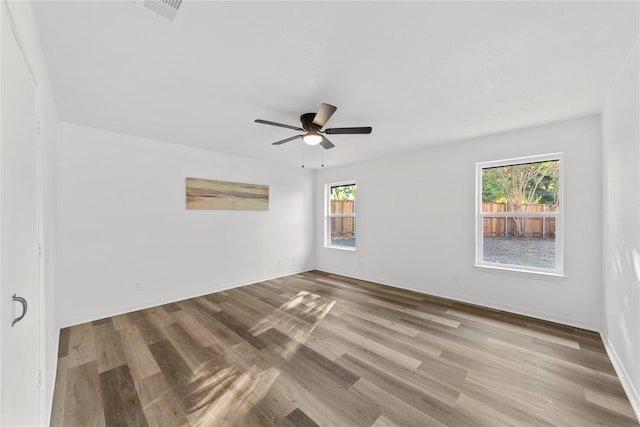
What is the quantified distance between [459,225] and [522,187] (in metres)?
0.95

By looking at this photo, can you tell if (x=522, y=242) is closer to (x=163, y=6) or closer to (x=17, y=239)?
(x=163, y=6)

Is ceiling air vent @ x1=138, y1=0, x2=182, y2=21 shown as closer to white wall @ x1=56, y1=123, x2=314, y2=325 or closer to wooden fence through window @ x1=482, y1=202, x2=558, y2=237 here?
white wall @ x1=56, y1=123, x2=314, y2=325

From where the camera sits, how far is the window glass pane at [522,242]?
3.29m

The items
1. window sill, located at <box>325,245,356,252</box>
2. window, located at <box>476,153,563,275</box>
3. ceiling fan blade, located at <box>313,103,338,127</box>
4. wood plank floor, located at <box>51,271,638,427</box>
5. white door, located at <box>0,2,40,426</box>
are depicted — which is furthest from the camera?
window sill, located at <box>325,245,356,252</box>

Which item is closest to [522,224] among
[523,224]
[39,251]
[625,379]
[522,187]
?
[523,224]

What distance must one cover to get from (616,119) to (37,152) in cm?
453

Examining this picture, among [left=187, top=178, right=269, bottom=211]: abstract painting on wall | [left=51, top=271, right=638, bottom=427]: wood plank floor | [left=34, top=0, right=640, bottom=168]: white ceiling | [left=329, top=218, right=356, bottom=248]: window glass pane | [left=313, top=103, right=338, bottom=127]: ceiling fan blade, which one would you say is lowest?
[left=51, top=271, right=638, bottom=427]: wood plank floor

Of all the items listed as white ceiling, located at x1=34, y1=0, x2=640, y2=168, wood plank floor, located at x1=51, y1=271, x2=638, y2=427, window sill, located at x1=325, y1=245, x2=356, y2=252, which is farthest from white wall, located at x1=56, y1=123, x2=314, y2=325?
window sill, located at x1=325, y1=245, x2=356, y2=252

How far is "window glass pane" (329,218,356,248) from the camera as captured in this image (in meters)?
5.66

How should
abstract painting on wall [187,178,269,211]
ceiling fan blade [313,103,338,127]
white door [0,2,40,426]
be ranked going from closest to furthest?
white door [0,2,40,426]
ceiling fan blade [313,103,338,127]
abstract painting on wall [187,178,269,211]

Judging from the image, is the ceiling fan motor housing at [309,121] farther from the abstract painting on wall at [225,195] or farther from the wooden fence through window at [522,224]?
the wooden fence through window at [522,224]

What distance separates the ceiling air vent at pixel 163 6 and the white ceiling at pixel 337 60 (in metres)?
0.05

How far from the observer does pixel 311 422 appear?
1.67m

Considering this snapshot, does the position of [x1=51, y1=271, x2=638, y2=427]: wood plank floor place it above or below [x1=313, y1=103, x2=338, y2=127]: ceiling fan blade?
below
